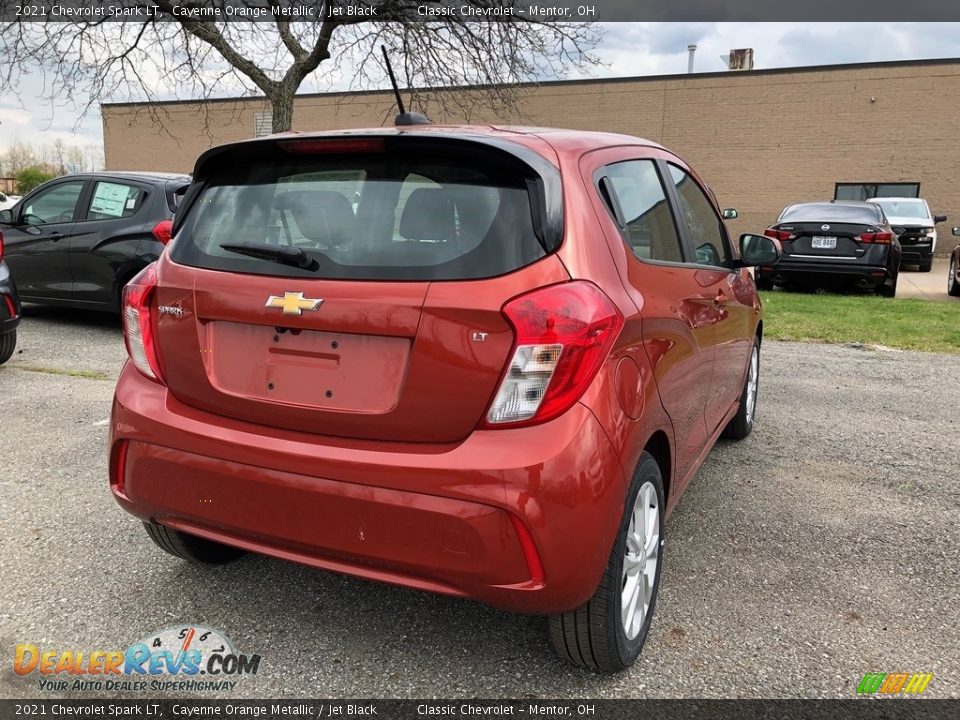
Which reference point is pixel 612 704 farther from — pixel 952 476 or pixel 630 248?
pixel 952 476

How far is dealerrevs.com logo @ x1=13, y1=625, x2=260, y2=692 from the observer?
90.0 inches

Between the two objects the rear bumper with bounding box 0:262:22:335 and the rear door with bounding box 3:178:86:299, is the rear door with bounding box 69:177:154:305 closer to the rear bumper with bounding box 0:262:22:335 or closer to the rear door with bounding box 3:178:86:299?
the rear door with bounding box 3:178:86:299

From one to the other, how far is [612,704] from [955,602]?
4.81ft

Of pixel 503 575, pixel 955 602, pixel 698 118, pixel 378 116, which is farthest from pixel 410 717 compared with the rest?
pixel 378 116

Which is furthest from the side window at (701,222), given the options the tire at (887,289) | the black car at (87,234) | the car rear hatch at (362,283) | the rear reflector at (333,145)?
the tire at (887,289)

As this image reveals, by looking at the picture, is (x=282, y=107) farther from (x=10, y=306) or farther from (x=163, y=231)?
(x=10, y=306)

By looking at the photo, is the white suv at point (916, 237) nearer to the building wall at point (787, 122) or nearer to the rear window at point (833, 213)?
the rear window at point (833, 213)

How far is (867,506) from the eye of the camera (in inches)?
143

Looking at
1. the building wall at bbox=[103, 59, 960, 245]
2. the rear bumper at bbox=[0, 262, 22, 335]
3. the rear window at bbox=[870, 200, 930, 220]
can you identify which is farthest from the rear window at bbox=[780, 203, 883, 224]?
the building wall at bbox=[103, 59, 960, 245]

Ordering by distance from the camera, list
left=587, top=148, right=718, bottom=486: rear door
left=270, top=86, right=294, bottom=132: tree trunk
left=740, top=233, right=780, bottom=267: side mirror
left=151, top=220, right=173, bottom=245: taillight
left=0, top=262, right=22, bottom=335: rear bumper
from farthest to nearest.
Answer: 1. left=270, top=86, right=294, bottom=132: tree trunk
2. left=0, top=262, right=22, bottom=335: rear bumper
3. left=151, top=220, right=173, bottom=245: taillight
4. left=740, top=233, right=780, bottom=267: side mirror
5. left=587, top=148, right=718, bottom=486: rear door

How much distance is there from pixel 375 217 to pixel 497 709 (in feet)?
4.80

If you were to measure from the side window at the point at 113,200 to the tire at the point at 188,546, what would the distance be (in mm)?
5621

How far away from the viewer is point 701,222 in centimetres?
349

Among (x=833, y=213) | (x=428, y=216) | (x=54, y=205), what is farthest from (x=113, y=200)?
(x=833, y=213)
